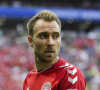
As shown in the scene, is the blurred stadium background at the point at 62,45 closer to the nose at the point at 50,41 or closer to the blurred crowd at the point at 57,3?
the blurred crowd at the point at 57,3

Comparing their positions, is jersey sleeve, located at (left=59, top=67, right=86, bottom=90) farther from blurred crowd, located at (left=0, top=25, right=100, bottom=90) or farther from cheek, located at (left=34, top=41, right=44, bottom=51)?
blurred crowd, located at (left=0, top=25, right=100, bottom=90)

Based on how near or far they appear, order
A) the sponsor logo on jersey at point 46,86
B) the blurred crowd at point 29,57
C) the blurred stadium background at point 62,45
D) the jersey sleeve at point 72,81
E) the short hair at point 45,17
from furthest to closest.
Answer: the blurred stadium background at point 62,45 < the blurred crowd at point 29,57 < the short hair at point 45,17 < the sponsor logo on jersey at point 46,86 < the jersey sleeve at point 72,81

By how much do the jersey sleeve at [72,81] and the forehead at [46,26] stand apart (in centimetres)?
37

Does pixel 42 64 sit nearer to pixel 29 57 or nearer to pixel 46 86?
pixel 46 86

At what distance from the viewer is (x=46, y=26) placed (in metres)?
2.11

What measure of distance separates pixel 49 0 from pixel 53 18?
789 inches

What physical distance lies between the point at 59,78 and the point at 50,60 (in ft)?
0.65

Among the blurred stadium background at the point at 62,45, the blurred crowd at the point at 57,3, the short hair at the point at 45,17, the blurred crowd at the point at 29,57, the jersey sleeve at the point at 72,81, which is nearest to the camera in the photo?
the jersey sleeve at the point at 72,81

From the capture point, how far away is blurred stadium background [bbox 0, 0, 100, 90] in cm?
964

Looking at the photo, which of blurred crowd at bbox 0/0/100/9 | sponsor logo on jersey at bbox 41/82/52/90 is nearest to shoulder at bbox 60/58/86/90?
sponsor logo on jersey at bbox 41/82/52/90

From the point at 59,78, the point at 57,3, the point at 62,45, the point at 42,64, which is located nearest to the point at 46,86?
the point at 59,78

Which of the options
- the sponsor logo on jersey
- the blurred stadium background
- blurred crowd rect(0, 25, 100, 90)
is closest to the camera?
the sponsor logo on jersey

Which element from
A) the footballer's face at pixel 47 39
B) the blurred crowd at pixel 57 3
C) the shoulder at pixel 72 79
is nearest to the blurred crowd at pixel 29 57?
the footballer's face at pixel 47 39

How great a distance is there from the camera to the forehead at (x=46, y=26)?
210 cm
